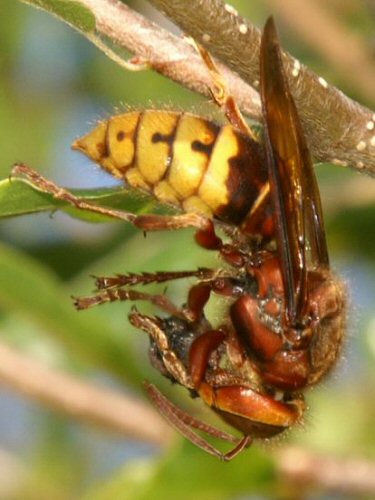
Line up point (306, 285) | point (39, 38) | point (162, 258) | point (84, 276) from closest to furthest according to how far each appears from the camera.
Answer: point (306, 285), point (162, 258), point (84, 276), point (39, 38)

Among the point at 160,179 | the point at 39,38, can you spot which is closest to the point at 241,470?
the point at 160,179

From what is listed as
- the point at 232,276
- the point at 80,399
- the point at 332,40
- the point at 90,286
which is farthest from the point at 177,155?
the point at 332,40

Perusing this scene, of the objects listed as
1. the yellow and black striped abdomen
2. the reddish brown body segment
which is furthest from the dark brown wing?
the yellow and black striped abdomen

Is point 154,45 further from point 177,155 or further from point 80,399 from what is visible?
point 80,399

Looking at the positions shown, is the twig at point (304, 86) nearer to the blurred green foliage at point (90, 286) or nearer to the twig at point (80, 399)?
the blurred green foliage at point (90, 286)

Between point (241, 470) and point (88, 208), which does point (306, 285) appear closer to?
point (88, 208)

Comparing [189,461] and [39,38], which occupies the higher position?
[39,38]

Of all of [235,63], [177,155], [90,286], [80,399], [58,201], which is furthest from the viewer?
[90,286]
